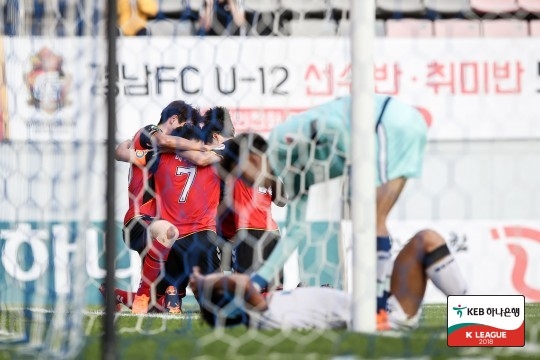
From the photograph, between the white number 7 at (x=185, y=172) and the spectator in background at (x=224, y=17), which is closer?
the spectator in background at (x=224, y=17)

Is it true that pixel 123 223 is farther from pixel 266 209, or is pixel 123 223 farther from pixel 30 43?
pixel 30 43

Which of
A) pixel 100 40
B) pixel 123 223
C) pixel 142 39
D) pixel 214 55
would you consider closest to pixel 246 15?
pixel 214 55

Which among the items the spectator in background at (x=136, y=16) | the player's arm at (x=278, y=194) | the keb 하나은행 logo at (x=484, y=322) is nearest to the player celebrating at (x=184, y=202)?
the player's arm at (x=278, y=194)

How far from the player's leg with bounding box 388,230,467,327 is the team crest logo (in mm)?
976

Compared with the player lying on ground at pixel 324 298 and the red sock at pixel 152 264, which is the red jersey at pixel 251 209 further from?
the player lying on ground at pixel 324 298

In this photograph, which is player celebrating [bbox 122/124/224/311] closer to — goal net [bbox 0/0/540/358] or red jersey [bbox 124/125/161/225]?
red jersey [bbox 124/125/161/225]

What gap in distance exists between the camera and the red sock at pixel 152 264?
445 cm

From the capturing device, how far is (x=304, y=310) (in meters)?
2.60

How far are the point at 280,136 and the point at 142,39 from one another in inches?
103

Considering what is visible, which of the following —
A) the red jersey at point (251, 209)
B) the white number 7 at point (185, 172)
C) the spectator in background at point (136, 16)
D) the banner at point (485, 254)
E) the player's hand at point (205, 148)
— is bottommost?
the banner at point (485, 254)

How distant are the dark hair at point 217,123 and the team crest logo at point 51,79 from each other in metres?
1.35

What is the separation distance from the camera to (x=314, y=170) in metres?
2.83

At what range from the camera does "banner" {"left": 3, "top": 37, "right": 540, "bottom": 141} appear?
5199 mm

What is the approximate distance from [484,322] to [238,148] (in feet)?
5.96
